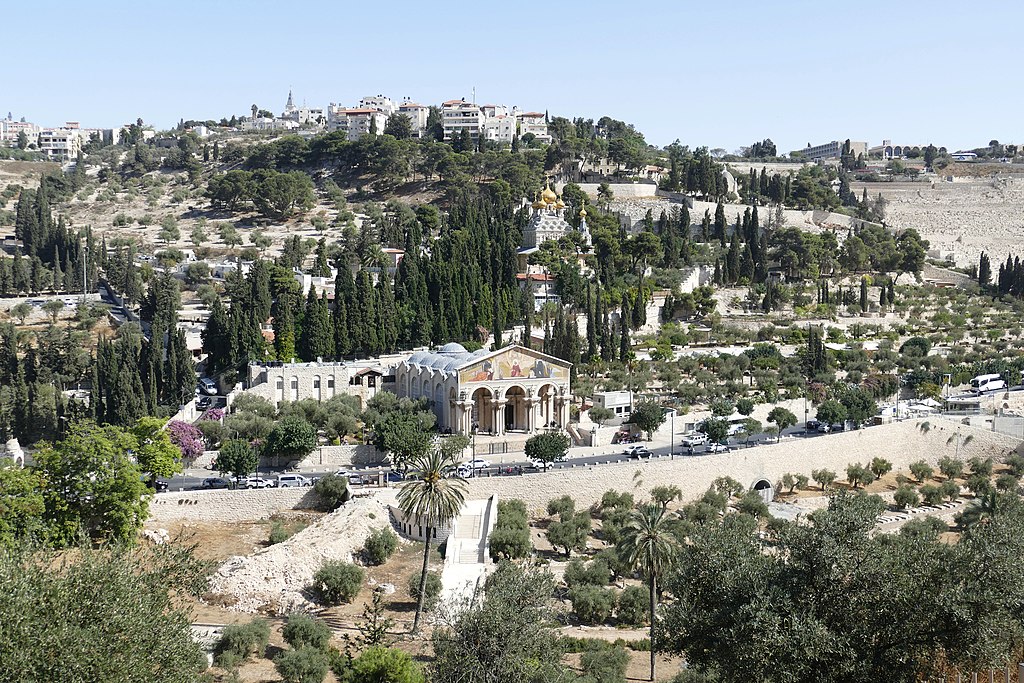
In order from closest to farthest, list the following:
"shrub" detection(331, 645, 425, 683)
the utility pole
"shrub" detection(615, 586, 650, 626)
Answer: "shrub" detection(331, 645, 425, 683)
"shrub" detection(615, 586, 650, 626)
the utility pole

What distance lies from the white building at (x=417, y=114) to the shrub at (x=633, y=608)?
102 m

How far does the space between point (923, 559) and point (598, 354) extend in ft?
130

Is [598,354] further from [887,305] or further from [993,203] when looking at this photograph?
[993,203]

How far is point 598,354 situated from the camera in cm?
6225

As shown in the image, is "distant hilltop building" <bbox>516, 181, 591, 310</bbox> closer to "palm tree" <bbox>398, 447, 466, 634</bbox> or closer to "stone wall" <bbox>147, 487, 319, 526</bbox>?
"stone wall" <bbox>147, 487, 319, 526</bbox>

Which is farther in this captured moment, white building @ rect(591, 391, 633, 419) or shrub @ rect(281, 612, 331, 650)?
white building @ rect(591, 391, 633, 419)

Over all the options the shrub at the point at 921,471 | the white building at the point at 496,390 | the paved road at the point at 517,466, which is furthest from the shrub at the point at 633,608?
the shrub at the point at 921,471

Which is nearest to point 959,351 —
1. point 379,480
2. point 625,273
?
point 625,273

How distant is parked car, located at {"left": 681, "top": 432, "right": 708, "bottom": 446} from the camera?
50.8 m

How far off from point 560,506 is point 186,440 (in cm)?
1426

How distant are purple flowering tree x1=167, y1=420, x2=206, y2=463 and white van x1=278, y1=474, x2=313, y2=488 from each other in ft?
12.2

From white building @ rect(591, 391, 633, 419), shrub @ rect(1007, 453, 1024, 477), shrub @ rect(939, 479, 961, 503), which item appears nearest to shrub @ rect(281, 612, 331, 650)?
white building @ rect(591, 391, 633, 419)

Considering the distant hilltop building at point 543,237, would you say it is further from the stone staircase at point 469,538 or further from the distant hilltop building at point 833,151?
the distant hilltop building at point 833,151

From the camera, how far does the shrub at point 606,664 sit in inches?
1117
